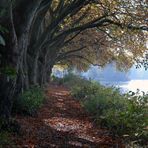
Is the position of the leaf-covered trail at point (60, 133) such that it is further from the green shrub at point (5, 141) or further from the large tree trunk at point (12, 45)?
the large tree trunk at point (12, 45)

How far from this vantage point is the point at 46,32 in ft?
67.4

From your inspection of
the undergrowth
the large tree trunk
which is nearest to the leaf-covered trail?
the undergrowth

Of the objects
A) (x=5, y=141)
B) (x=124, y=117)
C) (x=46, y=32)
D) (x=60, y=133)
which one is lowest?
(x=60, y=133)

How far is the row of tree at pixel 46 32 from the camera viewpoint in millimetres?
10898

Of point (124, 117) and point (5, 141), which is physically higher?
point (124, 117)

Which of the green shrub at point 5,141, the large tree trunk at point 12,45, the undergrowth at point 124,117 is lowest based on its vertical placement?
the green shrub at point 5,141

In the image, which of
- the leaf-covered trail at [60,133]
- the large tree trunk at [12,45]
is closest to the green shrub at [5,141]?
the leaf-covered trail at [60,133]

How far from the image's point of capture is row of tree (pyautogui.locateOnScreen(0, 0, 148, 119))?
1090cm

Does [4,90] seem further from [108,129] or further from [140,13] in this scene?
[140,13]

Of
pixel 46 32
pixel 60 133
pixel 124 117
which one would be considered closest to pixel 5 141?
pixel 60 133

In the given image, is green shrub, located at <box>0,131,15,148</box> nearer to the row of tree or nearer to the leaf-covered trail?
the leaf-covered trail

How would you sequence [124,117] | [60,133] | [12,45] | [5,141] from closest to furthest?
1. [5,141]
2. [12,45]
3. [60,133]
4. [124,117]

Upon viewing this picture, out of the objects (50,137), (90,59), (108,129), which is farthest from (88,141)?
(90,59)

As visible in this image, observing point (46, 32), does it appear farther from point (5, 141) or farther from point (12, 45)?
point (5, 141)
